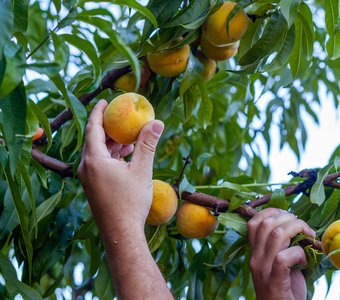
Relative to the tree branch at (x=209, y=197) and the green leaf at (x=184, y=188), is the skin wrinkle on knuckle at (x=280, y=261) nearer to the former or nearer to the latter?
the tree branch at (x=209, y=197)

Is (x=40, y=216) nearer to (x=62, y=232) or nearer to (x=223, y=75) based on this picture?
(x=62, y=232)

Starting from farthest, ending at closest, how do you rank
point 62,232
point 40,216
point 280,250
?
point 62,232 → point 40,216 → point 280,250

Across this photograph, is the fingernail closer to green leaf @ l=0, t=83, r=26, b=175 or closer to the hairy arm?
the hairy arm

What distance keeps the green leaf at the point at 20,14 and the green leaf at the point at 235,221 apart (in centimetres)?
51

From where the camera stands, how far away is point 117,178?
1179mm

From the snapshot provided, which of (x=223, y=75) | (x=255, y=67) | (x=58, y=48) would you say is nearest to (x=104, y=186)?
(x=58, y=48)

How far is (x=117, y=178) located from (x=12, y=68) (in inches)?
15.9

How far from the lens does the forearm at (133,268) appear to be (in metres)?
1.17

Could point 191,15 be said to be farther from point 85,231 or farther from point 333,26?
point 85,231

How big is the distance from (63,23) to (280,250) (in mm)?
578

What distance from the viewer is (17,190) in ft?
4.00

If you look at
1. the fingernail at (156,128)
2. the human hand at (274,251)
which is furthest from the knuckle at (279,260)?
the fingernail at (156,128)

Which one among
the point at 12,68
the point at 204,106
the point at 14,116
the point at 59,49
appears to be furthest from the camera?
the point at 204,106

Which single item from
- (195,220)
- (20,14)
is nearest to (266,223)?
(195,220)
